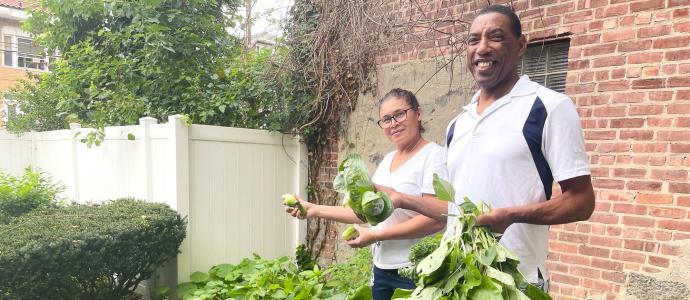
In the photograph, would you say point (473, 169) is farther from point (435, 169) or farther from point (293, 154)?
point (293, 154)

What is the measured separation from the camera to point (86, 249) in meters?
3.25

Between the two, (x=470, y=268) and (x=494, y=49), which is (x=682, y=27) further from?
(x=470, y=268)

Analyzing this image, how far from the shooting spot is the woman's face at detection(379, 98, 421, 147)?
214 cm

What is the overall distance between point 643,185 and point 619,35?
100cm

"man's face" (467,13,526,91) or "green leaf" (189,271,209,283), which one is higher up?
"man's face" (467,13,526,91)

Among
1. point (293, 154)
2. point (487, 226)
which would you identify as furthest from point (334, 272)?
point (487, 226)

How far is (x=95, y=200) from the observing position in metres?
5.24

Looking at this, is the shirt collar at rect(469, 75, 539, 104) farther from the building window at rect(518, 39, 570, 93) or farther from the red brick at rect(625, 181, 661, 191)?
the building window at rect(518, 39, 570, 93)

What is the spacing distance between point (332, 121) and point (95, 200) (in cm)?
316

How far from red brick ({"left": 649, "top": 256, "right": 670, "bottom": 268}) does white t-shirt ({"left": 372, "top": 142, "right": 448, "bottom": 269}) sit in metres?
1.68

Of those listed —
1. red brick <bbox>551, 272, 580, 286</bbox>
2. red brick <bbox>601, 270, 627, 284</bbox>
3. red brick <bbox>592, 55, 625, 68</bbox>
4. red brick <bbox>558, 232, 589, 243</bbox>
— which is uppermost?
red brick <bbox>592, 55, 625, 68</bbox>

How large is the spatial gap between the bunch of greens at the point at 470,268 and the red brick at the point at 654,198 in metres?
1.90

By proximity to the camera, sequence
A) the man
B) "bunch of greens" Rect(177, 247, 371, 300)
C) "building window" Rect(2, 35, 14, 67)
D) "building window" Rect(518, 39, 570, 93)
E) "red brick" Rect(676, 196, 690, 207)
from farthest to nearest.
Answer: "building window" Rect(2, 35, 14, 67) → "bunch of greens" Rect(177, 247, 371, 300) → "building window" Rect(518, 39, 570, 93) → "red brick" Rect(676, 196, 690, 207) → the man

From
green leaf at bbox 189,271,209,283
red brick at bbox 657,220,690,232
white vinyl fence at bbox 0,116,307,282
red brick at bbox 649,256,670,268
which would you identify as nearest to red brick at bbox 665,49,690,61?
red brick at bbox 657,220,690,232
